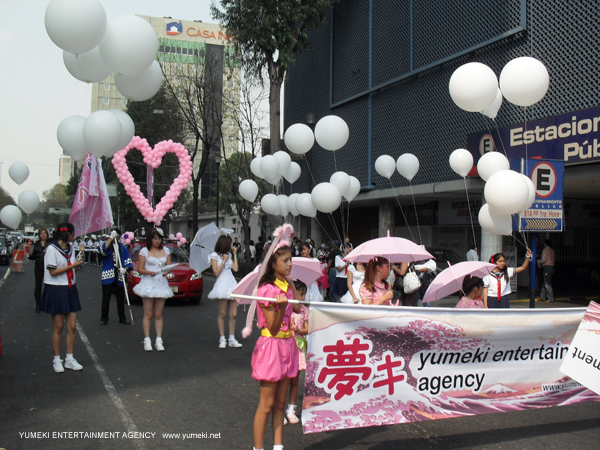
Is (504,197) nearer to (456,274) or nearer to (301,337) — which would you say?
(456,274)

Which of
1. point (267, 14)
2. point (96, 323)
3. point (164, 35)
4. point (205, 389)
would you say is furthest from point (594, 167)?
point (164, 35)

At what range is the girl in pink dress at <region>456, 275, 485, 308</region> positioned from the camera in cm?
612

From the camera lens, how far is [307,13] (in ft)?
65.3

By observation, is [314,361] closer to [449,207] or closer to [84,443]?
[84,443]

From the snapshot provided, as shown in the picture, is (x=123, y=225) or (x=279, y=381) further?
(x=123, y=225)

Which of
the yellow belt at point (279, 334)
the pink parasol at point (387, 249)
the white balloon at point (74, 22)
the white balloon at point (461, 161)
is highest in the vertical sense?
the white balloon at point (74, 22)

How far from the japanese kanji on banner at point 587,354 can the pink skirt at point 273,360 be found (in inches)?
97.9

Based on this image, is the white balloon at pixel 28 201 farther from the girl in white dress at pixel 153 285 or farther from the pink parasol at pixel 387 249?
the pink parasol at pixel 387 249

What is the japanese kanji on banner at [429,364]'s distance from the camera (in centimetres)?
413

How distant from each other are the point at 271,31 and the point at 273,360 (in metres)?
17.3

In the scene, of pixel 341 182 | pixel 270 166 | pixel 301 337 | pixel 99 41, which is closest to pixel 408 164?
pixel 341 182

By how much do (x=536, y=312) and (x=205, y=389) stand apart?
3.64m

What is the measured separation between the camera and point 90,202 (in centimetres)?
873

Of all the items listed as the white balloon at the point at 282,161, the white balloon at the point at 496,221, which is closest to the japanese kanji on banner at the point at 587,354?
the white balloon at the point at 496,221
